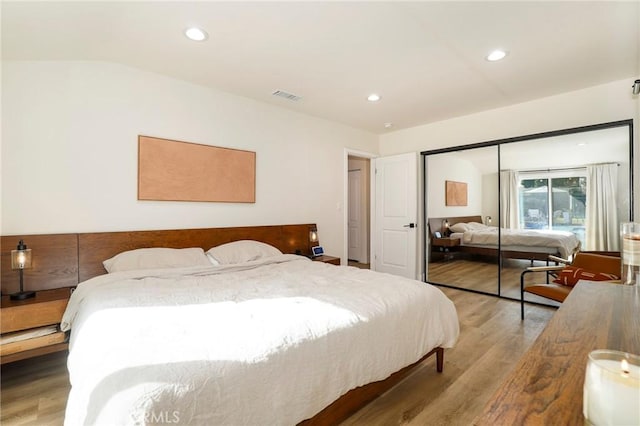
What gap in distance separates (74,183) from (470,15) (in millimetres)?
3471


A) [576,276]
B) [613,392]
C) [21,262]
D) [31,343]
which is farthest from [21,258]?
[576,276]

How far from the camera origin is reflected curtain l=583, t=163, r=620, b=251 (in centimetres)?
324

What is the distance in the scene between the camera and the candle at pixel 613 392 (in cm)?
44

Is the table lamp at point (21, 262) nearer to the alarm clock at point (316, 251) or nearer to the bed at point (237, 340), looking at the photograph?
the bed at point (237, 340)

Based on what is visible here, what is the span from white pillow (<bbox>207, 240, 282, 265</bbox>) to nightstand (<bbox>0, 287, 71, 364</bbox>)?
47.2 inches

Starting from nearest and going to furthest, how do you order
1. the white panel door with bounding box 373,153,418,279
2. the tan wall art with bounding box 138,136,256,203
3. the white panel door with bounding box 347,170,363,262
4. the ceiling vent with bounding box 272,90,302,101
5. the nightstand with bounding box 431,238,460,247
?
the tan wall art with bounding box 138,136,256,203 < the ceiling vent with bounding box 272,90,302,101 < the nightstand with bounding box 431,238,460,247 < the white panel door with bounding box 373,153,418,279 < the white panel door with bounding box 347,170,363,262

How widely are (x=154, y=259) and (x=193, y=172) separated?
1.04 metres

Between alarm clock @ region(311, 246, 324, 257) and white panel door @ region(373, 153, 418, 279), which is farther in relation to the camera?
white panel door @ region(373, 153, 418, 279)

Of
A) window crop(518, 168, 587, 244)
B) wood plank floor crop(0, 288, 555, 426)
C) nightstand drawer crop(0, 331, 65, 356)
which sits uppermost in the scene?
window crop(518, 168, 587, 244)

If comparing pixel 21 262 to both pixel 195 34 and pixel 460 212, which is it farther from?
pixel 460 212

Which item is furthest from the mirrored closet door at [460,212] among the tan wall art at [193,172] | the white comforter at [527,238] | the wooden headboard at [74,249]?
the wooden headboard at [74,249]

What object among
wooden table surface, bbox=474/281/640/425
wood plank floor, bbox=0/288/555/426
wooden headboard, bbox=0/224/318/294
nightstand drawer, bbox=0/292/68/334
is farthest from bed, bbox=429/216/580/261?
nightstand drawer, bbox=0/292/68/334

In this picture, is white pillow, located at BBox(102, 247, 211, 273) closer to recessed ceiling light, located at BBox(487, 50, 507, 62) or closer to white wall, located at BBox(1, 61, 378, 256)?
white wall, located at BBox(1, 61, 378, 256)

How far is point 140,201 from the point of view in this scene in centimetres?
288
